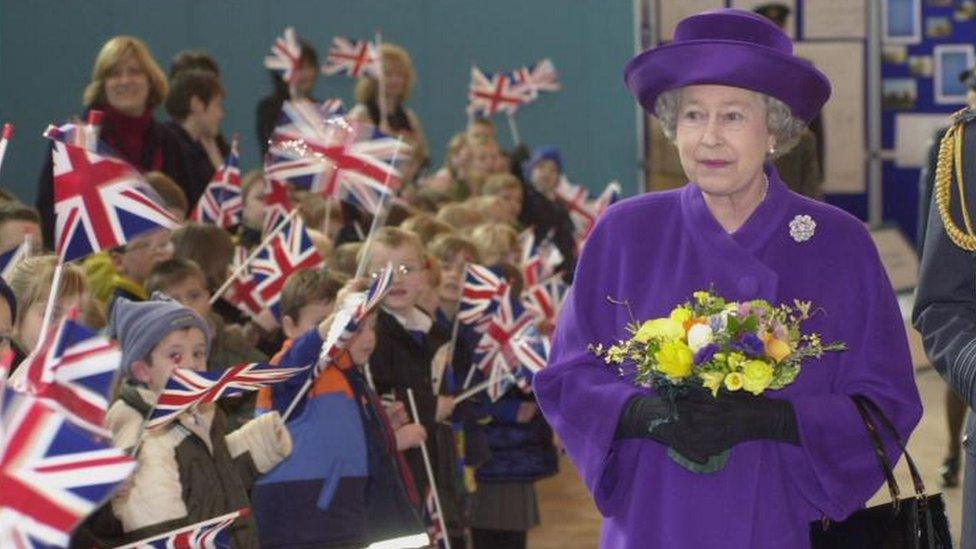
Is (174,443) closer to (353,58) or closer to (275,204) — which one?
(275,204)

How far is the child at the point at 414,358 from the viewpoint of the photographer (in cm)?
711

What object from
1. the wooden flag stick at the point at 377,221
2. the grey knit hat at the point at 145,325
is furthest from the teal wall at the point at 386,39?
the grey knit hat at the point at 145,325

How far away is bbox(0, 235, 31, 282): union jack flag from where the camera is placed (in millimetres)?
5871

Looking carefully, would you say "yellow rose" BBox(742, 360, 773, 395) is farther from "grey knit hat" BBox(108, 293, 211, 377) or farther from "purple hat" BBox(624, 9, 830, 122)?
"grey knit hat" BBox(108, 293, 211, 377)

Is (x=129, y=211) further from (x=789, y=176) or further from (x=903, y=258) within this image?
(x=903, y=258)

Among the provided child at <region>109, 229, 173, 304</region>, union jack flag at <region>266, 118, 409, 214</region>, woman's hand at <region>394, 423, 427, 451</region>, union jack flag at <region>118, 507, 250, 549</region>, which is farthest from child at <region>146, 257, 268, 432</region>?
union jack flag at <region>118, 507, 250, 549</region>

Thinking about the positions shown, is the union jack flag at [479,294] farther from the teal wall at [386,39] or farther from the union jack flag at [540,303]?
the teal wall at [386,39]

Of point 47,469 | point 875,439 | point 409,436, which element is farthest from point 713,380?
point 409,436

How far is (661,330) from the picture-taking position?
406cm

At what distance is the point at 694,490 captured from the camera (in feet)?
13.8

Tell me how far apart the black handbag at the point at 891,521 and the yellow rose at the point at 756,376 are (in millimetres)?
256

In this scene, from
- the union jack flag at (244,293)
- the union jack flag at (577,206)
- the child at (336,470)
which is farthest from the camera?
the union jack flag at (577,206)

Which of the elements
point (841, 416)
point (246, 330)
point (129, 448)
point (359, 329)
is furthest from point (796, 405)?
point (246, 330)

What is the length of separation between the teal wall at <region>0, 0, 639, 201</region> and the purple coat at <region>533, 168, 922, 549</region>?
33.7ft
